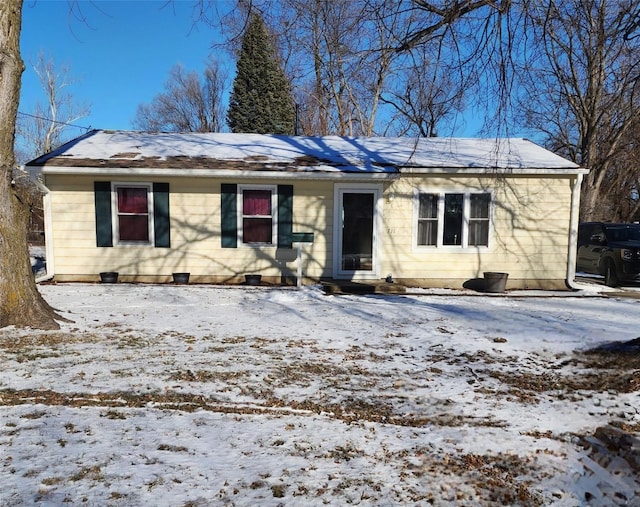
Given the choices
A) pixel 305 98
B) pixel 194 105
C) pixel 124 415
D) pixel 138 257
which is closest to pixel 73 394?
pixel 124 415

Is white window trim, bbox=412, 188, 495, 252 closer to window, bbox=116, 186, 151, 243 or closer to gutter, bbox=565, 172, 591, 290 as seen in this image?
gutter, bbox=565, 172, 591, 290

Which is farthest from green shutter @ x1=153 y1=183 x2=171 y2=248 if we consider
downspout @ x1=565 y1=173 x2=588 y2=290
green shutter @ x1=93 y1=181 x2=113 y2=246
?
downspout @ x1=565 y1=173 x2=588 y2=290

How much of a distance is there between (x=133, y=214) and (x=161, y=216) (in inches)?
26.7

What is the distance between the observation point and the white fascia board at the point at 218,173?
9156mm

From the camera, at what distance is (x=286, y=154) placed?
10.8m

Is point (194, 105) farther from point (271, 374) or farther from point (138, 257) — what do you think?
point (271, 374)

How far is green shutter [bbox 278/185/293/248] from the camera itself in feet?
32.3

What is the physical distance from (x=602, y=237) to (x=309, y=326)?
33.7 ft

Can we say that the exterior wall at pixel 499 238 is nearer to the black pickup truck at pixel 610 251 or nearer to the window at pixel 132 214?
the black pickup truck at pixel 610 251

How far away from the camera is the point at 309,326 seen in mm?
6316

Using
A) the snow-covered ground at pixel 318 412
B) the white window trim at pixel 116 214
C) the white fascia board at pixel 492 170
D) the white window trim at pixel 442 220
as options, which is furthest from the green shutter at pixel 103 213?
the white window trim at pixel 442 220

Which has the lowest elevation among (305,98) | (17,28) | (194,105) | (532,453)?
(532,453)

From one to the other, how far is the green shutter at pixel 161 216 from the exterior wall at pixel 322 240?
4.6 inches

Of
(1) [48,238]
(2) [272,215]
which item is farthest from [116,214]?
(2) [272,215]
